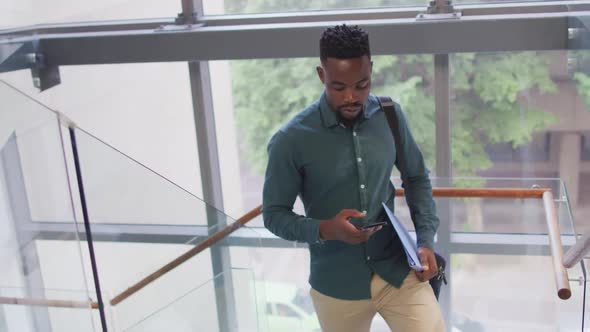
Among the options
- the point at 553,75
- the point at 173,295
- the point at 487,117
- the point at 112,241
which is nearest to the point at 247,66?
the point at 487,117

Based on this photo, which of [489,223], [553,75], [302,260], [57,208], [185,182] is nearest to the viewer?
[57,208]

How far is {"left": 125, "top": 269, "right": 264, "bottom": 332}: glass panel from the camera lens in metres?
2.85

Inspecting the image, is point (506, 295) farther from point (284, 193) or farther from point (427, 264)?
point (284, 193)

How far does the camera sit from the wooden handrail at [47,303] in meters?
2.29

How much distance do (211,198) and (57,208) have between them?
11.6ft

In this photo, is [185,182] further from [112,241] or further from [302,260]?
[112,241]

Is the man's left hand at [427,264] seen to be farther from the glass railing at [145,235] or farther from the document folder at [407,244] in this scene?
the glass railing at [145,235]

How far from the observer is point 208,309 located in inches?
122

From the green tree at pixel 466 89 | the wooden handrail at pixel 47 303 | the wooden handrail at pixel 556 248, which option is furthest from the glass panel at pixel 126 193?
the green tree at pixel 466 89

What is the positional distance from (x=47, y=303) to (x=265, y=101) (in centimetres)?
364

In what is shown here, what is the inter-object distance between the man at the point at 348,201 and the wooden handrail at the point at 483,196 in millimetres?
536

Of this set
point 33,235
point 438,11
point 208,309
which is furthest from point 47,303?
point 438,11

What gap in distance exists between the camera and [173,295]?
2924mm

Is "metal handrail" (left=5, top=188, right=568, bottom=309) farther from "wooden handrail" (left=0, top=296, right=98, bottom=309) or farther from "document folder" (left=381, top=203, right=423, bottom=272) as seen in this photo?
"document folder" (left=381, top=203, right=423, bottom=272)
